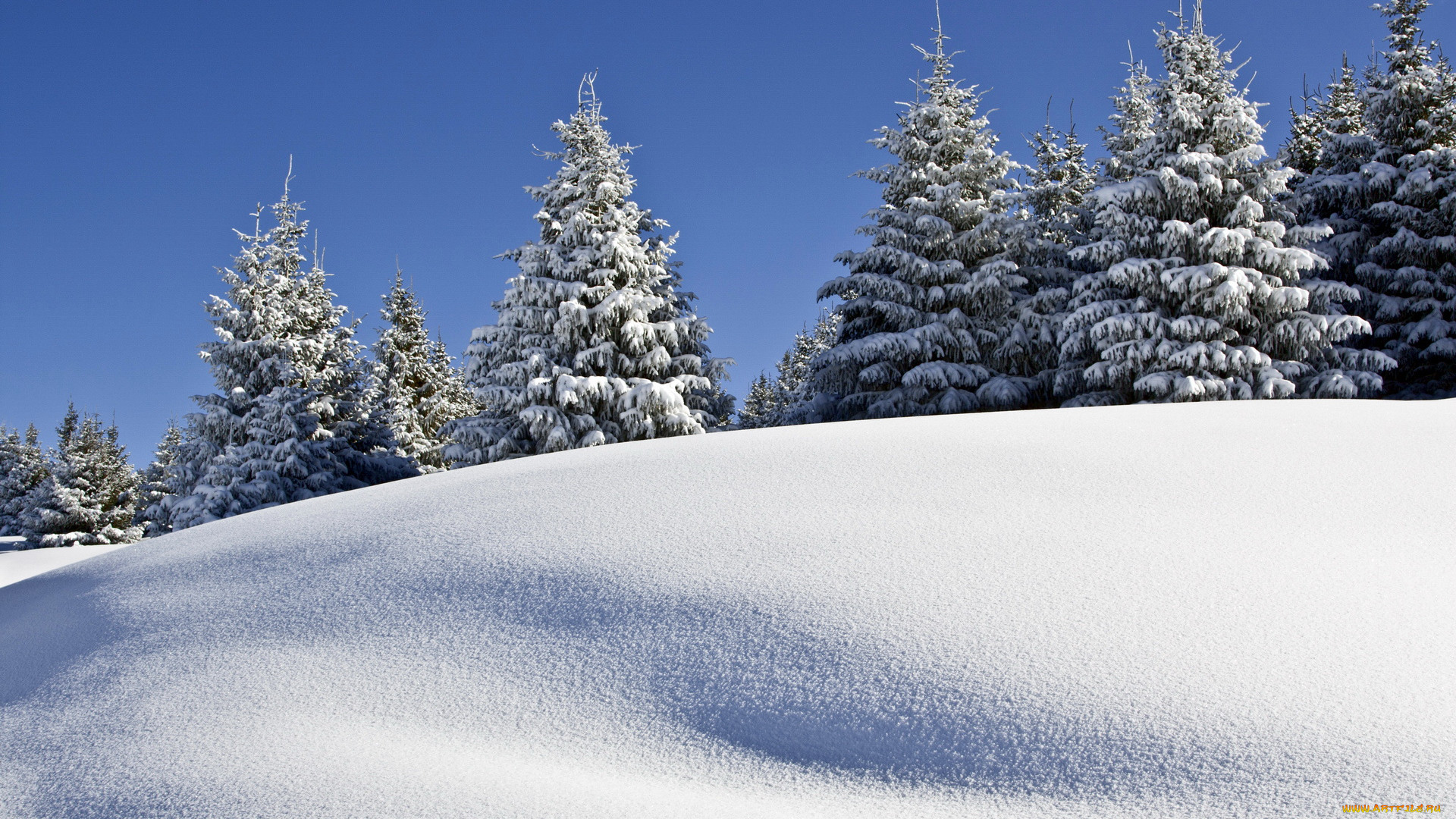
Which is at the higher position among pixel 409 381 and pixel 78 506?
pixel 409 381

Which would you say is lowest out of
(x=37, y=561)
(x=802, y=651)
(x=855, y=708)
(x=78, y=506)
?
(x=855, y=708)

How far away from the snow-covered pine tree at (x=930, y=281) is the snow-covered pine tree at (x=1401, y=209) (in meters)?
6.89

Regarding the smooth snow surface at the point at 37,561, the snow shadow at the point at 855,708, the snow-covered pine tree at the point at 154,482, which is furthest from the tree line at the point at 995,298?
the snow-covered pine tree at the point at 154,482

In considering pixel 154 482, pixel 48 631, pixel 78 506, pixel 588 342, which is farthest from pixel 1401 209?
pixel 154 482

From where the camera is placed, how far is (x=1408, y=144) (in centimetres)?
1802

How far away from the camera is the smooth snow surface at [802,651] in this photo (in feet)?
9.17

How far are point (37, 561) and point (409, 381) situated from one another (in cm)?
1826

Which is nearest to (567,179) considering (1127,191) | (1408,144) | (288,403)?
(288,403)

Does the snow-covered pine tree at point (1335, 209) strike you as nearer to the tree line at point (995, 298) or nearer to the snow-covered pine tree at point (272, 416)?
the tree line at point (995, 298)

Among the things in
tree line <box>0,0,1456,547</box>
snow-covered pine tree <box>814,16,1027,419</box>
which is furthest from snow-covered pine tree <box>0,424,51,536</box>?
snow-covered pine tree <box>814,16,1027,419</box>

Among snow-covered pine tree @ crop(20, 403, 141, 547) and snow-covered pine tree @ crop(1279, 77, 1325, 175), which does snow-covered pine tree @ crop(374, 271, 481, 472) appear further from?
snow-covered pine tree @ crop(1279, 77, 1325, 175)

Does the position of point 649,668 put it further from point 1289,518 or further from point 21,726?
point 1289,518

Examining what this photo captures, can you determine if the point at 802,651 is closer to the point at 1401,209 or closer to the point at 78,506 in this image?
the point at 1401,209

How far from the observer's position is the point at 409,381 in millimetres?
28609
